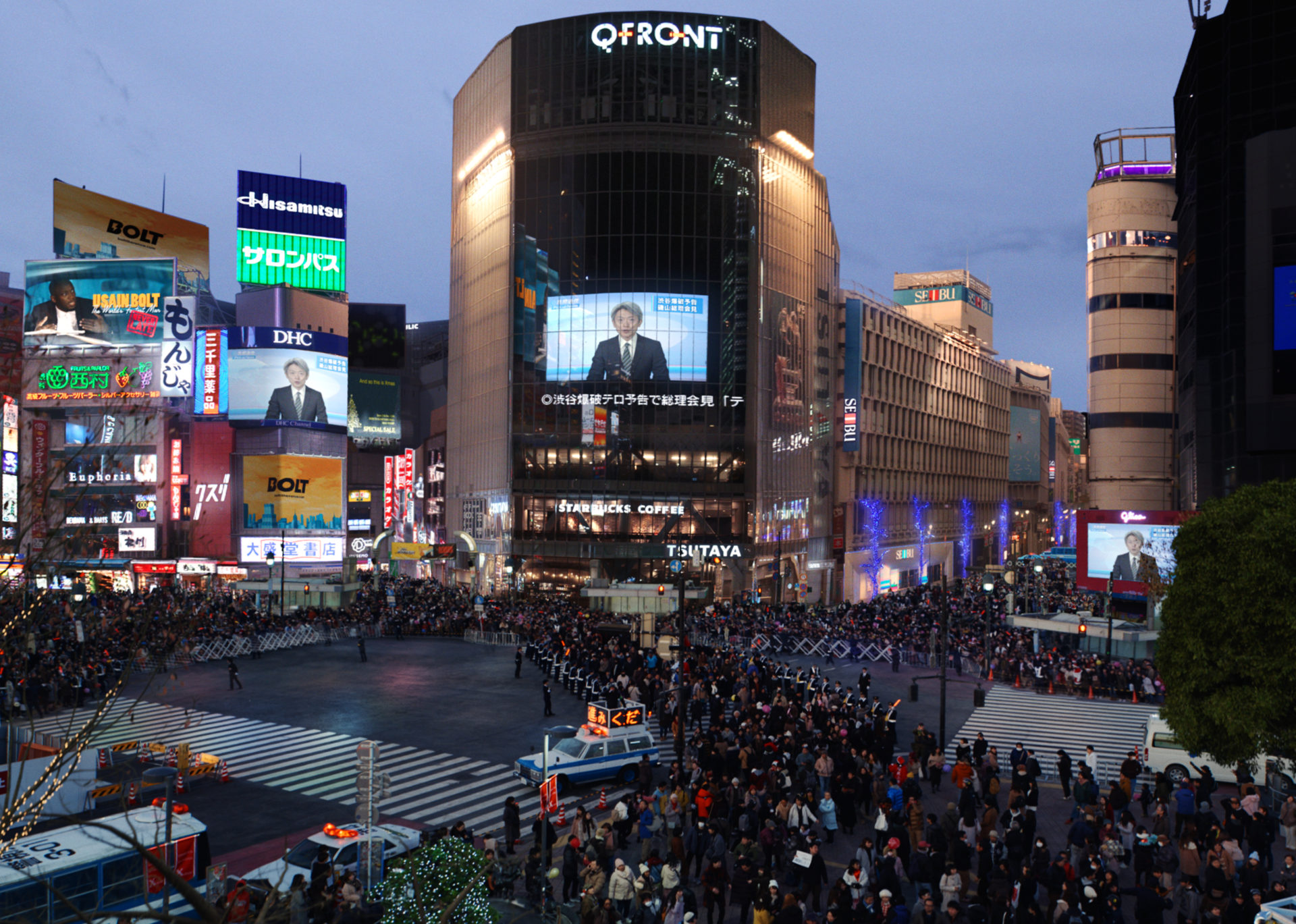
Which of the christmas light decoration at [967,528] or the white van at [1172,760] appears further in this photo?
the christmas light decoration at [967,528]

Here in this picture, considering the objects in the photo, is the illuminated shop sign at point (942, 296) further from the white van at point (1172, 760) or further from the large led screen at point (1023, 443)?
the white van at point (1172, 760)

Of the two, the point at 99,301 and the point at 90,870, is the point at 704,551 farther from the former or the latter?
the point at 90,870

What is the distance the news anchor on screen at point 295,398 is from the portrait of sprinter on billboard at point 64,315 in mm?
12877

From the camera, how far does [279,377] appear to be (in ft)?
232

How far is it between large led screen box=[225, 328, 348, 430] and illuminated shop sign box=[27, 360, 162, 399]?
18.0ft

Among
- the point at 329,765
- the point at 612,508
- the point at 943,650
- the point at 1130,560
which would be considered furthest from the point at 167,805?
the point at 612,508

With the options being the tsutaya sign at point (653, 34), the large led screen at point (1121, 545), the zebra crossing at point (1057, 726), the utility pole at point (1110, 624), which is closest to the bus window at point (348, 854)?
the zebra crossing at point (1057, 726)

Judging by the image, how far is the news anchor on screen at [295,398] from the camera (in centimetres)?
7075

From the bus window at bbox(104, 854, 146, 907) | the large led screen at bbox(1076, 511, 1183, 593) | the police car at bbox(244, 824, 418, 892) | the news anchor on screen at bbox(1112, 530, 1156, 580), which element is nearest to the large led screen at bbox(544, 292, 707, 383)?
the large led screen at bbox(1076, 511, 1183, 593)

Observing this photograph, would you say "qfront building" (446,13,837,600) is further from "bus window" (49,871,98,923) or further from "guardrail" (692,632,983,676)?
"bus window" (49,871,98,923)

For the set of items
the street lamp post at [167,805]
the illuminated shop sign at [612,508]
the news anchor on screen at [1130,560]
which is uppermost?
the illuminated shop sign at [612,508]

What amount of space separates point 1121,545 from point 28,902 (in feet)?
147

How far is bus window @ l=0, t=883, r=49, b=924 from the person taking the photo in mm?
13430

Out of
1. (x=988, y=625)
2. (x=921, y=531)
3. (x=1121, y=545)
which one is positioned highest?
(x=1121, y=545)
